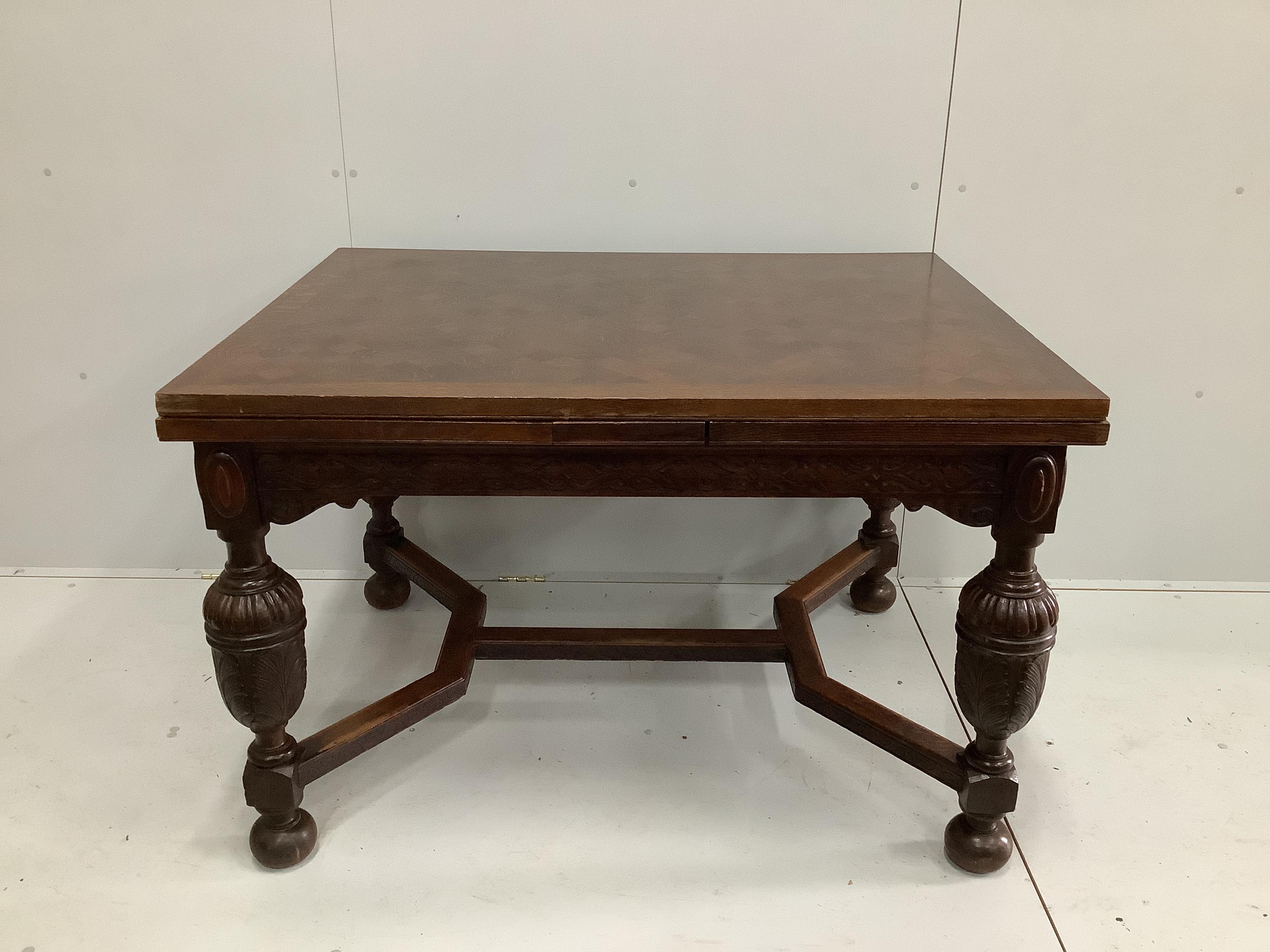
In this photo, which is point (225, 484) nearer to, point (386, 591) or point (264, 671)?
point (264, 671)

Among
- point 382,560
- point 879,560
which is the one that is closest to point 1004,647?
point 879,560

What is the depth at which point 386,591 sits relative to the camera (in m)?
2.23

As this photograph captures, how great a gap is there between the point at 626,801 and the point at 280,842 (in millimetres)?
539

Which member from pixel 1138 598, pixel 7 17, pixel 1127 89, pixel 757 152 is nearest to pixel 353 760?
pixel 757 152

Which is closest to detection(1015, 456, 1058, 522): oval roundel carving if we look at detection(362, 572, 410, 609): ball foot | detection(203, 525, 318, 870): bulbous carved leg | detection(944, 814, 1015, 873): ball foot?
detection(944, 814, 1015, 873): ball foot

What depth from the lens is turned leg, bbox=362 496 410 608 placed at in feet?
7.02

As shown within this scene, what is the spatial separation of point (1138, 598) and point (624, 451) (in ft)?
5.06

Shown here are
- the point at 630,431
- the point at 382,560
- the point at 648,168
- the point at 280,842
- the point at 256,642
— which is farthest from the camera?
the point at 382,560

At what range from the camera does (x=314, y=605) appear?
227 cm

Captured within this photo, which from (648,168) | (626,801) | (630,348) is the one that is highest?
(648,168)

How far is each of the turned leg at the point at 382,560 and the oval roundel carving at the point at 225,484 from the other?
70 cm

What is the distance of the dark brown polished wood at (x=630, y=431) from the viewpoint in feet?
4.21

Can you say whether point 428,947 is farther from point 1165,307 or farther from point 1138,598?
point 1165,307

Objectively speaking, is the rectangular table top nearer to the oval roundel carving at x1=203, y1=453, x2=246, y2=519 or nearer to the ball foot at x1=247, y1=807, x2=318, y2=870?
the oval roundel carving at x1=203, y1=453, x2=246, y2=519
